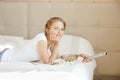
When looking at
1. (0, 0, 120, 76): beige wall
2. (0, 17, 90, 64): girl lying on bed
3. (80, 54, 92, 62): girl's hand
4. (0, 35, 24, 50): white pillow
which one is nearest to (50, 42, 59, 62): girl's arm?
(0, 17, 90, 64): girl lying on bed

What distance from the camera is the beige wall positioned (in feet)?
7.36

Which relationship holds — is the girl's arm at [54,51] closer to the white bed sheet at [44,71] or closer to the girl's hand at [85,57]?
the white bed sheet at [44,71]

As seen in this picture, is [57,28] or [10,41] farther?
[10,41]

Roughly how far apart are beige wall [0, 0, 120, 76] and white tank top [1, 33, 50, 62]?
0.56 meters

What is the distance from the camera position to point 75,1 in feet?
7.47

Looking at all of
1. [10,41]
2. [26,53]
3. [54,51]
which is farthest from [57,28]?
[10,41]

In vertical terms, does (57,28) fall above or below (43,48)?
above

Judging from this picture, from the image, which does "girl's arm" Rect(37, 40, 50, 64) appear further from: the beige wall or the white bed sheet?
the beige wall

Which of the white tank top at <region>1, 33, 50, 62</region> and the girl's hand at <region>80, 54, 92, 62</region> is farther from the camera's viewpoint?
the girl's hand at <region>80, 54, 92, 62</region>

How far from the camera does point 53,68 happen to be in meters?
1.59

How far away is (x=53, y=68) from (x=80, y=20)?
78 centimetres

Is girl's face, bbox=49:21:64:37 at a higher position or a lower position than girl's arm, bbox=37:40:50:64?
higher

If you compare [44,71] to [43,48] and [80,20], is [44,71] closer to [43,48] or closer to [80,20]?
[43,48]

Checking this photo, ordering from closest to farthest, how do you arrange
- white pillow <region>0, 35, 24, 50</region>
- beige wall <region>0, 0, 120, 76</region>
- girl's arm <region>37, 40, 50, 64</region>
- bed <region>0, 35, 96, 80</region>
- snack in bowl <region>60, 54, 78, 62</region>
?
1. bed <region>0, 35, 96, 80</region>
2. girl's arm <region>37, 40, 50, 64</region>
3. snack in bowl <region>60, 54, 78, 62</region>
4. white pillow <region>0, 35, 24, 50</region>
5. beige wall <region>0, 0, 120, 76</region>
